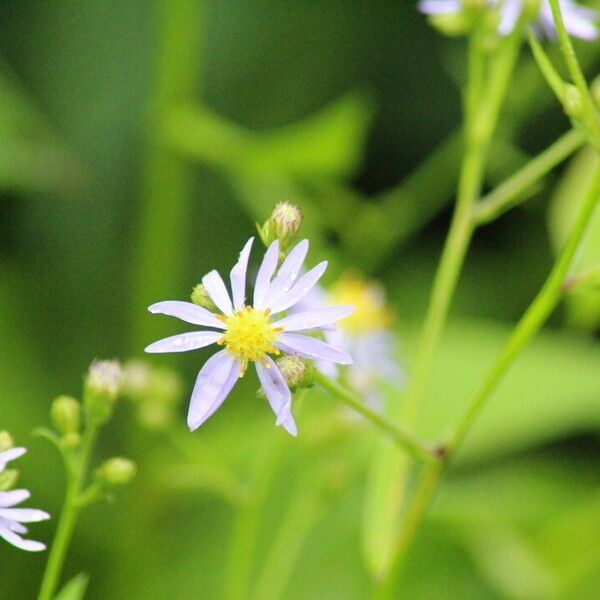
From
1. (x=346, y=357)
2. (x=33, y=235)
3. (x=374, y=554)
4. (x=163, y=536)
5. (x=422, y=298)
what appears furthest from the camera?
(x=422, y=298)

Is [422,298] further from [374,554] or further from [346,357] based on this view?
[346,357]

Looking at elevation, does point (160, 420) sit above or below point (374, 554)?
above

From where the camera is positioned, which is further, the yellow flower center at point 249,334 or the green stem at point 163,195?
the green stem at point 163,195

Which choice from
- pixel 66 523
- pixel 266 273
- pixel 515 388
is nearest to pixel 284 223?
pixel 266 273

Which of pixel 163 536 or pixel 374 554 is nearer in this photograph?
pixel 374 554

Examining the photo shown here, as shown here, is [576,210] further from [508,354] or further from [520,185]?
[508,354]

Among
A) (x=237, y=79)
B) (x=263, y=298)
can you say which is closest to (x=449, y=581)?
(x=263, y=298)

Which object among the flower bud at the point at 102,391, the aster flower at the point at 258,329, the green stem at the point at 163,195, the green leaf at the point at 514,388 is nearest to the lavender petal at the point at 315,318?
the aster flower at the point at 258,329

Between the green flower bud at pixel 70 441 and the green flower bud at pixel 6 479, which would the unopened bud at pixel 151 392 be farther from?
the green flower bud at pixel 6 479
